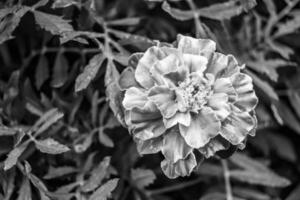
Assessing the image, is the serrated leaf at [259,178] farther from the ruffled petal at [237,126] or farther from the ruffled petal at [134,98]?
→ the ruffled petal at [134,98]

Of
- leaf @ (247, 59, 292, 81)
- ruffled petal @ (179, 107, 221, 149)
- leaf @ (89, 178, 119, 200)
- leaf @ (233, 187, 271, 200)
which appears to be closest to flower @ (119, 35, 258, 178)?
ruffled petal @ (179, 107, 221, 149)

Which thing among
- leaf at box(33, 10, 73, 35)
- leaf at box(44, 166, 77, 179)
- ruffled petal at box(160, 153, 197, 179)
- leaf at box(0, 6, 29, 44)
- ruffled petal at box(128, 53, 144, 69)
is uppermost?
leaf at box(0, 6, 29, 44)

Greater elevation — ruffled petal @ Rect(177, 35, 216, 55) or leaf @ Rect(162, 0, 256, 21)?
ruffled petal @ Rect(177, 35, 216, 55)

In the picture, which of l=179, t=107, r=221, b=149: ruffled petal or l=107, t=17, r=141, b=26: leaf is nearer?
l=179, t=107, r=221, b=149: ruffled petal

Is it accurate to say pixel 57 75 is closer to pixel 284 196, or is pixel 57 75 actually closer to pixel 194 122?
pixel 194 122

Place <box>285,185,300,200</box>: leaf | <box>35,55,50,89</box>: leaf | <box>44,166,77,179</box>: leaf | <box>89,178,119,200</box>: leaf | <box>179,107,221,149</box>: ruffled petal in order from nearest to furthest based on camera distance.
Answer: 1. <box>179,107,221,149</box>: ruffled petal
2. <box>89,178,119,200</box>: leaf
3. <box>44,166,77,179</box>: leaf
4. <box>35,55,50,89</box>: leaf
5. <box>285,185,300,200</box>: leaf

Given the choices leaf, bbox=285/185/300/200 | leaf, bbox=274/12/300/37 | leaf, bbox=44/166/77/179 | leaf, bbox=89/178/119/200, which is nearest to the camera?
leaf, bbox=89/178/119/200

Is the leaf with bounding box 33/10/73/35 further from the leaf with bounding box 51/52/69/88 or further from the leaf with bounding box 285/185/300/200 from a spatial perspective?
the leaf with bounding box 285/185/300/200

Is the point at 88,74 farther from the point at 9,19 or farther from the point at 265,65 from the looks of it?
the point at 265,65
